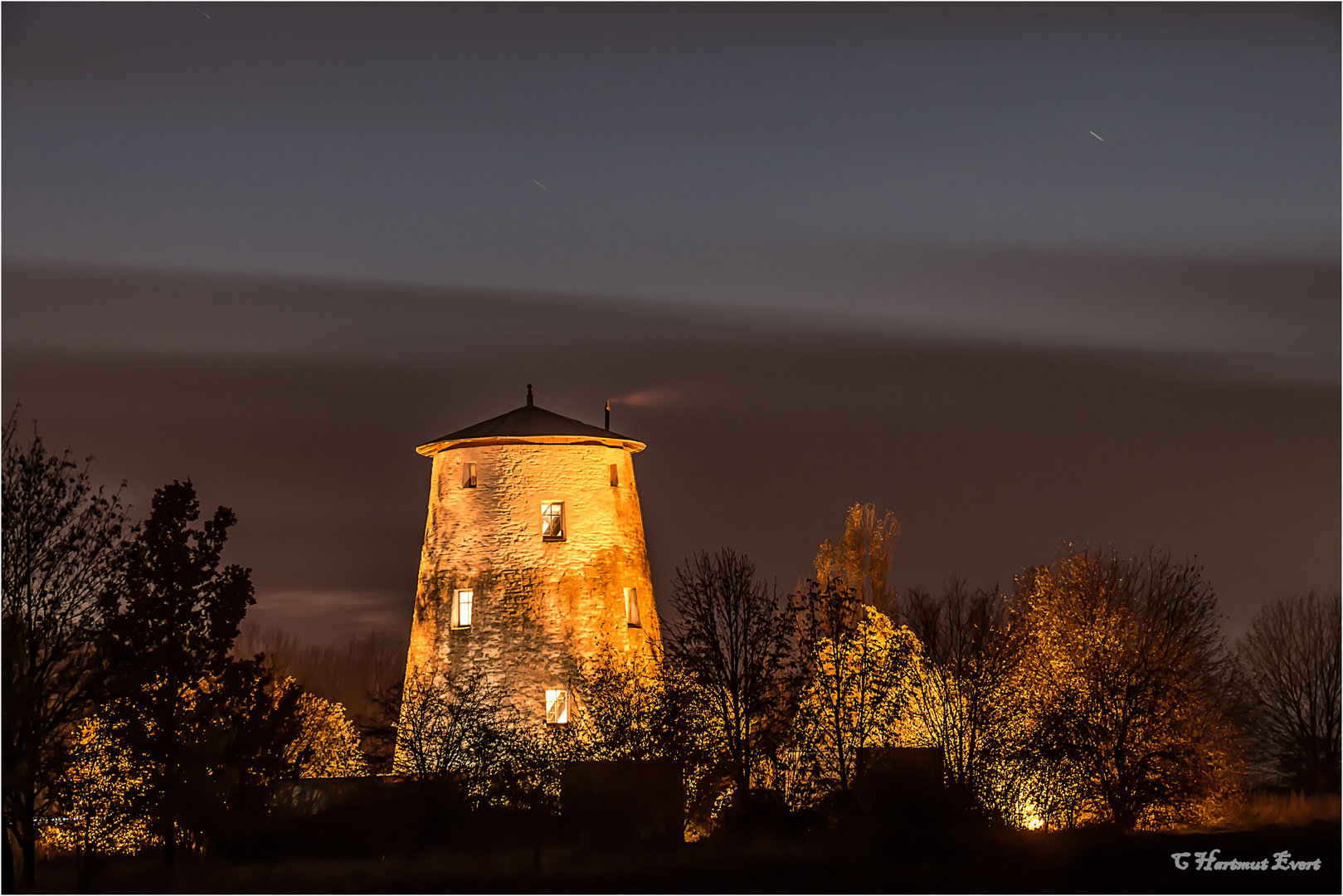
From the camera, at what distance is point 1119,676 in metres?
39.9

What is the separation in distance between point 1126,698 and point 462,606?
16369 millimetres

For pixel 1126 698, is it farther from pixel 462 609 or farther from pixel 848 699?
pixel 462 609

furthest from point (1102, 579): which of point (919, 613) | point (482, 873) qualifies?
point (919, 613)

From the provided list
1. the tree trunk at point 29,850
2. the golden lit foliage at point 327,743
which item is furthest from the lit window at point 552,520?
the tree trunk at point 29,850

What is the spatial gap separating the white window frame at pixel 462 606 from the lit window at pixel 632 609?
3840 millimetres

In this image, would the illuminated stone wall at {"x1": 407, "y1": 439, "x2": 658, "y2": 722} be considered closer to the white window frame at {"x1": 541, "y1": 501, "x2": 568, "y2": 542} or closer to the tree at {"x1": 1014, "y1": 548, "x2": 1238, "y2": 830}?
the white window frame at {"x1": 541, "y1": 501, "x2": 568, "y2": 542}

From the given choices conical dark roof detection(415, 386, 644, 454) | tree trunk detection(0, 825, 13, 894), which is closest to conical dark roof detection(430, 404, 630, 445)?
conical dark roof detection(415, 386, 644, 454)

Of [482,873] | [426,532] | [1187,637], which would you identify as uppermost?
[426,532]

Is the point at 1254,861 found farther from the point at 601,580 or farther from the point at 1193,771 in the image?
the point at 601,580

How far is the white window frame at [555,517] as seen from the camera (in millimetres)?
41438

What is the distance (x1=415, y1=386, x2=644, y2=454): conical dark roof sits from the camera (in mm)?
42125

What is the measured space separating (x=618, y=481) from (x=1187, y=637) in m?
14.6

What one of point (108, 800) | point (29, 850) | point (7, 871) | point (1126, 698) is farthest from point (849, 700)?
point (7, 871)

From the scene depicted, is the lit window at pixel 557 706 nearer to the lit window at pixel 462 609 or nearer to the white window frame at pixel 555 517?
the lit window at pixel 462 609
